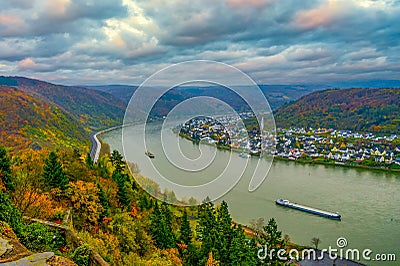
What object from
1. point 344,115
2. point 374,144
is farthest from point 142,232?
point 344,115

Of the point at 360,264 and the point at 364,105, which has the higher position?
the point at 364,105

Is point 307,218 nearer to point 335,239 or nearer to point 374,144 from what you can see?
point 335,239

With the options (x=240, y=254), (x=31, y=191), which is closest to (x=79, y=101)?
(x=31, y=191)

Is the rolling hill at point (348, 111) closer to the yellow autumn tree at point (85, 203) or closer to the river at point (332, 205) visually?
the river at point (332, 205)

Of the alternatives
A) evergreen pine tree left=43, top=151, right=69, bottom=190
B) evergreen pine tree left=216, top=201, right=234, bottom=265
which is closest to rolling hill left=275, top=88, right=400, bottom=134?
evergreen pine tree left=216, top=201, right=234, bottom=265

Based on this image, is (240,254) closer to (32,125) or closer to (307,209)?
(307,209)

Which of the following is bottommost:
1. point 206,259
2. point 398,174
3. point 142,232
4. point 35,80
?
point 398,174

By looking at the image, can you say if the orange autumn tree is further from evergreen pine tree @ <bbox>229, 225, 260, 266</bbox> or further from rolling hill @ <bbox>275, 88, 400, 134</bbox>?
rolling hill @ <bbox>275, 88, 400, 134</bbox>

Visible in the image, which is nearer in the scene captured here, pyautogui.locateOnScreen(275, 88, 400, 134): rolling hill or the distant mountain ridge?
the distant mountain ridge

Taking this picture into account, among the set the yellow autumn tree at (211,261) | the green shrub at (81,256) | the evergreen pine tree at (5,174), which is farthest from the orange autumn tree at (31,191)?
the yellow autumn tree at (211,261)
